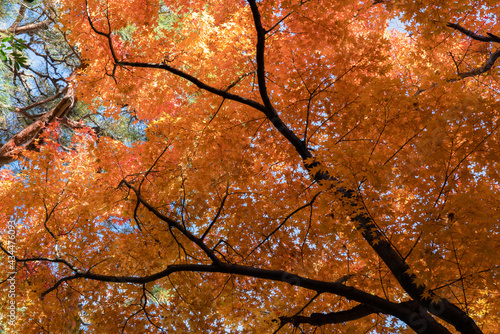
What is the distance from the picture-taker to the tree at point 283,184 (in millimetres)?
3051

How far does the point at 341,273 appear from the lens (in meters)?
4.84

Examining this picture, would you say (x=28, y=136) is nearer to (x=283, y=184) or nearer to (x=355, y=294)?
(x=283, y=184)

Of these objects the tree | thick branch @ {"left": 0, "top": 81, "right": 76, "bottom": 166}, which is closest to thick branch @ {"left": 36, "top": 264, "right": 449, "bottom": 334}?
the tree

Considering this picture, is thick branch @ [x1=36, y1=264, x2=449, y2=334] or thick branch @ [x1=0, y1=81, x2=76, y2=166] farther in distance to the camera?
thick branch @ [x1=0, y1=81, x2=76, y2=166]

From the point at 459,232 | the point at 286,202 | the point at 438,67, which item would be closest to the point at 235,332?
the point at 286,202

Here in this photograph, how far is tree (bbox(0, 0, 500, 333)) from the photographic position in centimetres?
305

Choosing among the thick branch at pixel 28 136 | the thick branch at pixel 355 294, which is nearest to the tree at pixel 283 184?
the thick branch at pixel 355 294

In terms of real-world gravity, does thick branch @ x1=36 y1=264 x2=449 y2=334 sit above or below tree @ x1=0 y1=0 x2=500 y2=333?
below

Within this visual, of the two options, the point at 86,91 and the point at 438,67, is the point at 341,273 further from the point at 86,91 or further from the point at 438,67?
the point at 86,91

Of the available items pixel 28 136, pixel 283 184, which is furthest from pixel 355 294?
pixel 28 136

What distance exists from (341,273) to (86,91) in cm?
459

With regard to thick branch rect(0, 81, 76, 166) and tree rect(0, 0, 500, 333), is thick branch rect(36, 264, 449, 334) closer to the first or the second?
tree rect(0, 0, 500, 333)

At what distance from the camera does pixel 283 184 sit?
501 centimetres

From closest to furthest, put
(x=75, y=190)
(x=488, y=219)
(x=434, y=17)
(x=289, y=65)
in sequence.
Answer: (x=488, y=219), (x=434, y=17), (x=289, y=65), (x=75, y=190)
